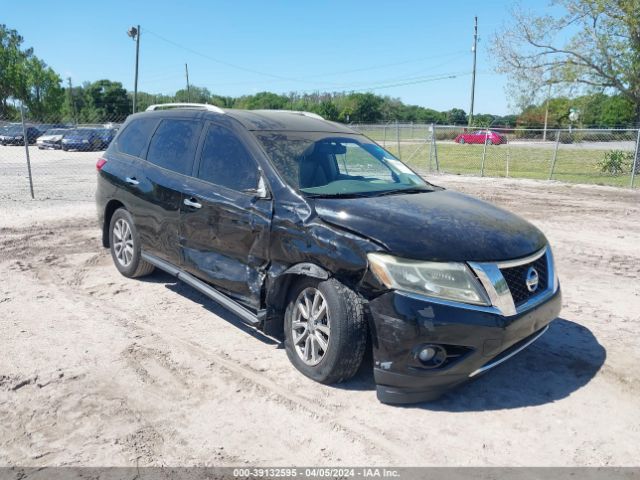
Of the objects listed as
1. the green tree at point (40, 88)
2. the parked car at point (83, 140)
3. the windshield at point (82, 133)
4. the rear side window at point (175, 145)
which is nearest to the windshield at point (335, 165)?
the rear side window at point (175, 145)

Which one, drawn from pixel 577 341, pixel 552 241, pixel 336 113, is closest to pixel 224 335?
pixel 577 341

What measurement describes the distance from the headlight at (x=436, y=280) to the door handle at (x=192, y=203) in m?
1.97

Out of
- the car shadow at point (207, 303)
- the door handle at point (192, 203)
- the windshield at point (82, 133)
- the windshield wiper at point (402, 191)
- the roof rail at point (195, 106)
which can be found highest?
the roof rail at point (195, 106)

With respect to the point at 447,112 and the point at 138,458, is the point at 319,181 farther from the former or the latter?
the point at 447,112

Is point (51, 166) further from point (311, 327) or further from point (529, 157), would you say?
point (529, 157)

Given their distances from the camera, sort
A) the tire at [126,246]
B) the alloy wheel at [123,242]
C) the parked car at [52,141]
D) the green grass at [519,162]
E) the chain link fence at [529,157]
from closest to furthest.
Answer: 1. the tire at [126,246]
2. the alloy wheel at [123,242]
3. the chain link fence at [529,157]
4. the green grass at [519,162]
5. the parked car at [52,141]

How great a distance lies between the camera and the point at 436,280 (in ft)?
10.6

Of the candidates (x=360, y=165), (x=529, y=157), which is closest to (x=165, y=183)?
(x=360, y=165)

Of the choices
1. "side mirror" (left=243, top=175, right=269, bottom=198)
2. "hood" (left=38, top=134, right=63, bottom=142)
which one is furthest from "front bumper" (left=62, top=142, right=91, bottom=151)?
"side mirror" (left=243, top=175, right=269, bottom=198)

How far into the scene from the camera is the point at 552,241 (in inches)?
330

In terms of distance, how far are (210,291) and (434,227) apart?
6.62 feet

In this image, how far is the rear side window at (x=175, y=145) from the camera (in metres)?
4.91

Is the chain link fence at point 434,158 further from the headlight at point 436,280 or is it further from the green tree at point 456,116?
the green tree at point 456,116

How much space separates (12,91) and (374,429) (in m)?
83.1
